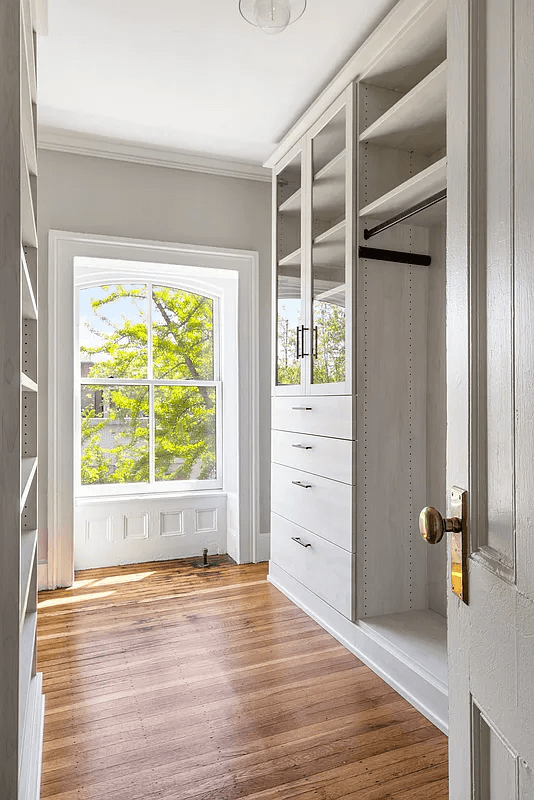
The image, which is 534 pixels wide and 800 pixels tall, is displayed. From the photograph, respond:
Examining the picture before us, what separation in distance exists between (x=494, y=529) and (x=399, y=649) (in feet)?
5.62

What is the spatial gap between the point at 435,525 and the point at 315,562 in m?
2.16

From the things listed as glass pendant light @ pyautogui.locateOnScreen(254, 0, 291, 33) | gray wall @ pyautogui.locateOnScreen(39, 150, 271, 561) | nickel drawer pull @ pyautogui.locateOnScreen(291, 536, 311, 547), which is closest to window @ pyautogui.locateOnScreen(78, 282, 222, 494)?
gray wall @ pyautogui.locateOnScreen(39, 150, 271, 561)

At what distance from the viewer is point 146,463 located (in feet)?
13.1

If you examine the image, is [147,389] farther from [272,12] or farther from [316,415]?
[272,12]

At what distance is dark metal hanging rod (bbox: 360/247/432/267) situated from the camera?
7.96ft

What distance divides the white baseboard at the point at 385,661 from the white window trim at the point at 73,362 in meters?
0.93

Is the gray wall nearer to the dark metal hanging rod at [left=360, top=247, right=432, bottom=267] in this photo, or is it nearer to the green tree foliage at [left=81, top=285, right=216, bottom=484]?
the green tree foliage at [left=81, top=285, right=216, bottom=484]

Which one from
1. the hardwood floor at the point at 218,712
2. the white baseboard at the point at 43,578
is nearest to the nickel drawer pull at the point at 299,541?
the hardwood floor at the point at 218,712

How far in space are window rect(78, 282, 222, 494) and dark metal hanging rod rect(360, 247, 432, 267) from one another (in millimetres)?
1982

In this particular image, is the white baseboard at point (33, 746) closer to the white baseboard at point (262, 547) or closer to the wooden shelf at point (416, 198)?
the white baseboard at point (262, 547)

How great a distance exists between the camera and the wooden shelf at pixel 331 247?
2.56 meters

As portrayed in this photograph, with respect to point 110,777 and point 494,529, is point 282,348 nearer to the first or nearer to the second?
point 110,777

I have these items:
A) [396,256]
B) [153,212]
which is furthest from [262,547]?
[153,212]

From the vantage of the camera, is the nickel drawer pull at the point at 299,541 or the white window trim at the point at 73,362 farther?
the white window trim at the point at 73,362
